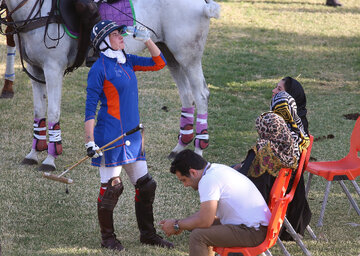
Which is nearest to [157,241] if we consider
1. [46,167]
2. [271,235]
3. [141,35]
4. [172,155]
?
[271,235]

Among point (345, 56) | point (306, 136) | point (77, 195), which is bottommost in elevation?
point (345, 56)

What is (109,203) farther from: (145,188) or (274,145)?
(274,145)

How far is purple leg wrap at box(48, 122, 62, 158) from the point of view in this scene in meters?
7.59

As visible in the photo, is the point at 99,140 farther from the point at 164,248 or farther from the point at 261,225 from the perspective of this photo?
the point at 261,225

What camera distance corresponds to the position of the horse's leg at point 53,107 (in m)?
7.40

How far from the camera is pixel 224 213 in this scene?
4.60 meters

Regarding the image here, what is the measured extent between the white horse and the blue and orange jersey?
2.31 m

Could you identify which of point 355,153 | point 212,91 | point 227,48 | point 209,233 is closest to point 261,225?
point 209,233

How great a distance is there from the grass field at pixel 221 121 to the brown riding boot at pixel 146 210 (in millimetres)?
93

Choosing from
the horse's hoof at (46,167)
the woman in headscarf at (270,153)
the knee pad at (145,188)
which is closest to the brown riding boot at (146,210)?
the knee pad at (145,188)

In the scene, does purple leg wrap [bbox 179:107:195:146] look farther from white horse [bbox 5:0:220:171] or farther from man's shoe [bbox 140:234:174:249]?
man's shoe [bbox 140:234:174:249]

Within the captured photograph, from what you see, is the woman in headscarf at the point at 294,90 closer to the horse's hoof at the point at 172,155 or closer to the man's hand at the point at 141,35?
the man's hand at the point at 141,35

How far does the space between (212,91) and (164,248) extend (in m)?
6.72

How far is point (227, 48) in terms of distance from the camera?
49.6ft
